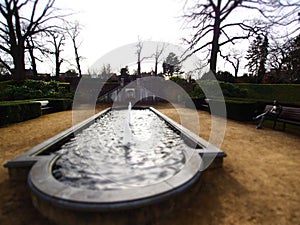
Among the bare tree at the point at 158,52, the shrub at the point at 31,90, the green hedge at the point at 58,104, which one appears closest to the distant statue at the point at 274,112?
the green hedge at the point at 58,104

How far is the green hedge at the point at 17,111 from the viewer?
6.79m

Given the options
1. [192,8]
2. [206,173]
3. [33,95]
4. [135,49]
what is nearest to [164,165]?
[206,173]

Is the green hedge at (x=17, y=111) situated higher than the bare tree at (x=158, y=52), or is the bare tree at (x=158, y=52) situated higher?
the bare tree at (x=158, y=52)

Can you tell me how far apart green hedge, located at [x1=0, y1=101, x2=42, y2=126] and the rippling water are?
12.4 feet

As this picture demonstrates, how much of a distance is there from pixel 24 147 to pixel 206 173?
4.02 metres

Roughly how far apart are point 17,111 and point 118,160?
6.19m

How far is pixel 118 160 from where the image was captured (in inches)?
131

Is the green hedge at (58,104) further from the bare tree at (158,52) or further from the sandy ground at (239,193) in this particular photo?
the bare tree at (158,52)

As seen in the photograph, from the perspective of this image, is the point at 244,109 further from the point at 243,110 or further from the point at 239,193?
the point at 239,193

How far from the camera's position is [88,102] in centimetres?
1650

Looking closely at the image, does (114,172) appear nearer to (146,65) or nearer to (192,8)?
(192,8)

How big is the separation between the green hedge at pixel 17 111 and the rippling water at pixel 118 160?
3779 millimetres

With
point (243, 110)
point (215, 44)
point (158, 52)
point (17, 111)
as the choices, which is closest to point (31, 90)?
point (17, 111)

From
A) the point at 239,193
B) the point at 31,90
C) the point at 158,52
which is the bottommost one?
the point at 239,193
